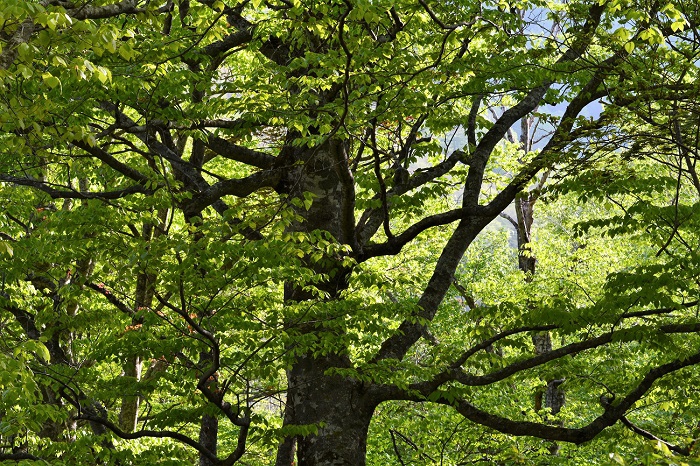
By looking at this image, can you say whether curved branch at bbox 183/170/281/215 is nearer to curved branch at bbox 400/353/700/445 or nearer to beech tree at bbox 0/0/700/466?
beech tree at bbox 0/0/700/466

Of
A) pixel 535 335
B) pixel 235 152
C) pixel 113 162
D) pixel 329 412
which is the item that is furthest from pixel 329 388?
pixel 535 335

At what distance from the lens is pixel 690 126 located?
24.8ft

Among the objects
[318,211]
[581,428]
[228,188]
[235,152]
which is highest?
[235,152]

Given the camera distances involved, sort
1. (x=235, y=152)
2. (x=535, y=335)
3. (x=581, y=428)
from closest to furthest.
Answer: (x=581, y=428)
(x=235, y=152)
(x=535, y=335)

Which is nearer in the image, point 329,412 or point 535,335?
point 329,412

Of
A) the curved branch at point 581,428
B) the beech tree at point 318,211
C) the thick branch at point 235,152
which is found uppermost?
the thick branch at point 235,152

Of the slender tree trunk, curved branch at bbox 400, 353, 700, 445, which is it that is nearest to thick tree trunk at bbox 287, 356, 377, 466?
curved branch at bbox 400, 353, 700, 445

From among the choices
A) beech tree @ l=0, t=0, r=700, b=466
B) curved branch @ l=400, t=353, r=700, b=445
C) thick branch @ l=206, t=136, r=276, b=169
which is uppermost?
thick branch @ l=206, t=136, r=276, b=169

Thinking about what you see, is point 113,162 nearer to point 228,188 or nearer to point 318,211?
point 228,188

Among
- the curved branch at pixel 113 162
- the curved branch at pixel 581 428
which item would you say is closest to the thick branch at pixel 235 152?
the curved branch at pixel 113 162

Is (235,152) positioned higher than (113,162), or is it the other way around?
(235,152)

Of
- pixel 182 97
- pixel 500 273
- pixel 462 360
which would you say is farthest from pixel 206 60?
pixel 500 273

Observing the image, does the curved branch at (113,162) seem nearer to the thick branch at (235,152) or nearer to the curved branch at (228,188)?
the curved branch at (228,188)

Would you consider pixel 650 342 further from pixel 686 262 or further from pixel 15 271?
pixel 15 271
